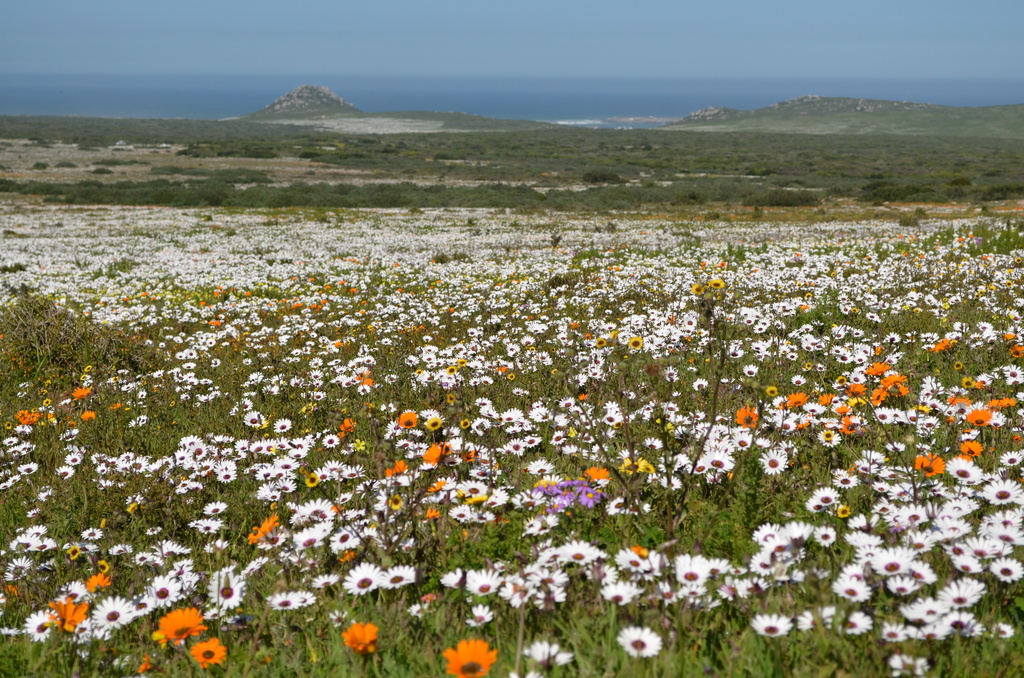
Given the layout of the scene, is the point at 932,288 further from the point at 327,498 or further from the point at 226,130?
the point at 226,130

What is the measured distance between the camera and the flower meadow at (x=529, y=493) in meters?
2.32

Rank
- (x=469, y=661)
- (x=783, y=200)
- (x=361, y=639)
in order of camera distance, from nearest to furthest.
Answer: (x=469, y=661) → (x=361, y=639) → (x=783, y=200)

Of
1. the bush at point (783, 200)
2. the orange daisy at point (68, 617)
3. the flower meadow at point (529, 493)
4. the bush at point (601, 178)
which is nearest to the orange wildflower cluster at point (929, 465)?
the flower meadow at point (529, 493)

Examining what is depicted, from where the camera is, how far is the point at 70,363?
850cm

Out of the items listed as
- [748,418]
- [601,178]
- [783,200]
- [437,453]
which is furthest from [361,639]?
[601,178]

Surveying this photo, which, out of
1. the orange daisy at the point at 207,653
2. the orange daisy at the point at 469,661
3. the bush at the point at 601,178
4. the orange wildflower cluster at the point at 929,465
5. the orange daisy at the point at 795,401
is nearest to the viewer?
the orange daisy at the point at 469,661

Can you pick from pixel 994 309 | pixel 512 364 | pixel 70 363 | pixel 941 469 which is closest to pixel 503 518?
pixel 941 469

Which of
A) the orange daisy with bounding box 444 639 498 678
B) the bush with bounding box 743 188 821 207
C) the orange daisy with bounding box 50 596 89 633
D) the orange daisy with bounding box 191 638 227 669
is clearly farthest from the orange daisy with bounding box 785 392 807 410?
the bush with bounding box 743 188 821 207

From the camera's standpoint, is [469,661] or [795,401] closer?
[469,661]

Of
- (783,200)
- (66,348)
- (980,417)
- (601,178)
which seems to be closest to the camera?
(980,417)

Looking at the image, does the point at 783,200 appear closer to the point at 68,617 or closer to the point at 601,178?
the point at 601,178

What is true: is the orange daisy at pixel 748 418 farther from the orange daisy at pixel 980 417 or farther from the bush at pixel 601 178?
the bush at pixel 601 178

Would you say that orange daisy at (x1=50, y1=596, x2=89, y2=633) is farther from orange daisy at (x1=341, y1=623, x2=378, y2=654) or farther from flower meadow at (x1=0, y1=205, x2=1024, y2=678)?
orange daisy at (x1=341, y1=623, x2=378, y2=654)

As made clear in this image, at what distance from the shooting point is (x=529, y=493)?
3328mm
